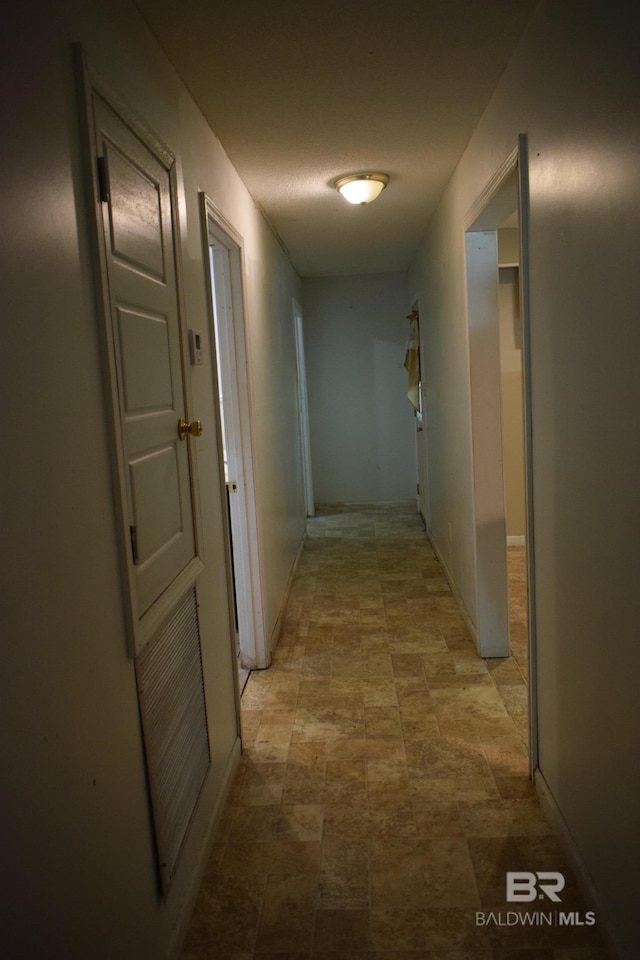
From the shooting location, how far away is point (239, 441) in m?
3.26

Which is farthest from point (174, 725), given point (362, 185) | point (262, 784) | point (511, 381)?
point (511, 381)

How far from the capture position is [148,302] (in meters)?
1.70

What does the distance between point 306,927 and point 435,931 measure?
331 mm

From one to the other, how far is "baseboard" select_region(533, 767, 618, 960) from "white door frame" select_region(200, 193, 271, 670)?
1547mm

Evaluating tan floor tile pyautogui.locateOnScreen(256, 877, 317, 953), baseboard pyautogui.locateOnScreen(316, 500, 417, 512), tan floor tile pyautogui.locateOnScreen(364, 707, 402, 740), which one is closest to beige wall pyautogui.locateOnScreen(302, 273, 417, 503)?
baseboard pyautogui.locateOnScreen(316, 500, 417, 512)

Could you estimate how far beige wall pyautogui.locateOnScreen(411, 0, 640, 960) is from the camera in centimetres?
137

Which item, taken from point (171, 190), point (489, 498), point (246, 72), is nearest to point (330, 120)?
point (246, 72)

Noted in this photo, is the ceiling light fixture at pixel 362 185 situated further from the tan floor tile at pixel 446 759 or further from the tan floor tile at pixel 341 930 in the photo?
the tan floor tile at pixel 341 930

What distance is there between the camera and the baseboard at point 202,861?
171 centimetres

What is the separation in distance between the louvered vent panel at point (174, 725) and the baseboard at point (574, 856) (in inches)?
41.3

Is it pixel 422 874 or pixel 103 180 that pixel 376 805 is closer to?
pixel 422 874

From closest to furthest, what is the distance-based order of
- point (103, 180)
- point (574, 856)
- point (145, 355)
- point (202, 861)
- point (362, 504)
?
1. point (103, 180)
2. point (145, 355)
3. point (574, 856)
4. point (202, 861)
5. point (362, 504)

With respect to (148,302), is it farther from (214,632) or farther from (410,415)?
(410,415)

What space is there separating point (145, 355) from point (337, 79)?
1.24 meters
